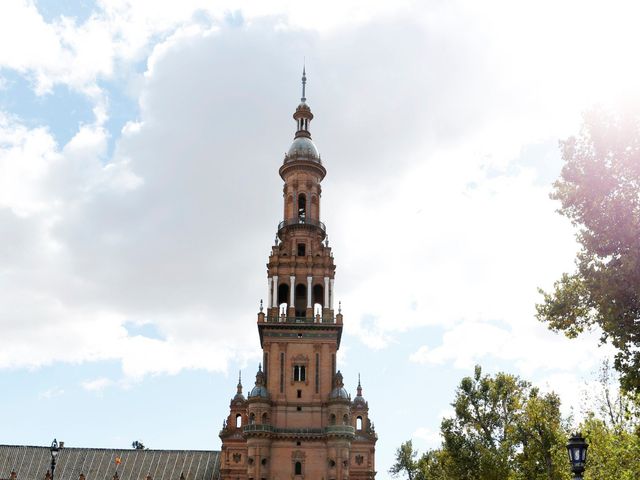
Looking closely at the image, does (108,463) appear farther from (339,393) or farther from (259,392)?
(339,393)

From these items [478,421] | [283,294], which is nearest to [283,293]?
[283,294]

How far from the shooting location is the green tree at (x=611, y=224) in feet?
108

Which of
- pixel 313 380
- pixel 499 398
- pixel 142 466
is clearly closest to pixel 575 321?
pixel 499 398

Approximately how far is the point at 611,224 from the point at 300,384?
183 ft

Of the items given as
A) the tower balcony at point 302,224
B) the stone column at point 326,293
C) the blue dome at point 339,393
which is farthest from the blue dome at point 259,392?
the tower balcony at point 302,224

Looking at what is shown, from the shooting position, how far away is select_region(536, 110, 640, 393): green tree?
32781 mm

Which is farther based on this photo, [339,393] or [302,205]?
[302,205]

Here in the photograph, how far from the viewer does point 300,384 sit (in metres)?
84.7

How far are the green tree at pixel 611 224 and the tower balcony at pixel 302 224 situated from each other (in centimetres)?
5831

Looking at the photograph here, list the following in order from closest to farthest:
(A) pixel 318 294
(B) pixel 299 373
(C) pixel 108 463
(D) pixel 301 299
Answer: (B) pixel 299 373, (A) pixel 318 294, (D) pixel 301 299, (C) pixel 108 463

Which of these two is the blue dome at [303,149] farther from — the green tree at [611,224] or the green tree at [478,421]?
the green tree at [611,224]

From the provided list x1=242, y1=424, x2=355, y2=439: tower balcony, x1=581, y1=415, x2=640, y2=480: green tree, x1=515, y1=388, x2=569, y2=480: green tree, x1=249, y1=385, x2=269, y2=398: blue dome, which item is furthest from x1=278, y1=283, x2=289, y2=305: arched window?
x1=581, y1=415, x2=640, y2=480: green tree

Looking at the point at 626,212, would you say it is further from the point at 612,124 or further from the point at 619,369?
the point at 619,369

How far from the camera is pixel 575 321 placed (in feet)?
117
